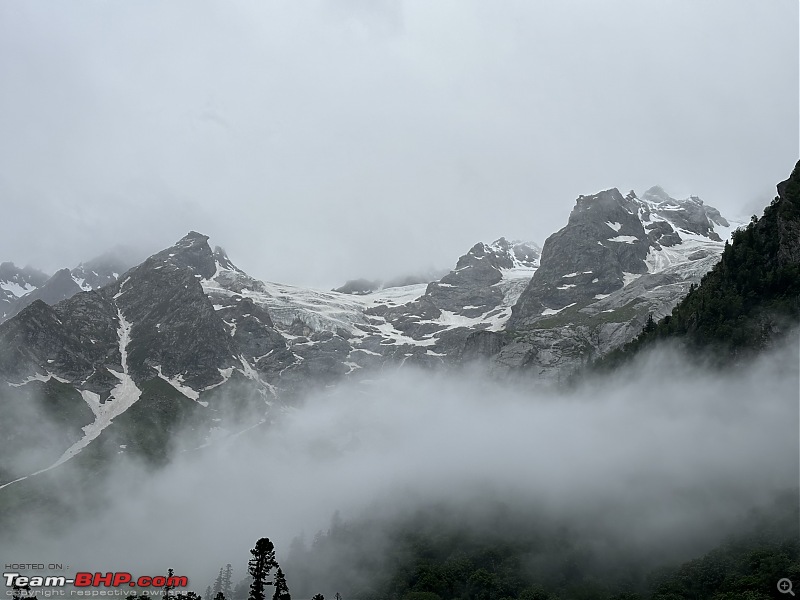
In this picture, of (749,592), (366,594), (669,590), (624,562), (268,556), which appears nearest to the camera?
(268,556)

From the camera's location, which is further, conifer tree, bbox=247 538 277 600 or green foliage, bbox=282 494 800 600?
green foliage, bbox=282 494 800 600

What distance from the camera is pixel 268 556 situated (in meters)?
71.1

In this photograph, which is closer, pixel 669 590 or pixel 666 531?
pixel 669 590

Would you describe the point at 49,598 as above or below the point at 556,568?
above

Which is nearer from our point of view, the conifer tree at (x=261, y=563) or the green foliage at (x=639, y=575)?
the conifer tree at (x=261, y=563)

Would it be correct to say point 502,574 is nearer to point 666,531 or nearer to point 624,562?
point 624,562

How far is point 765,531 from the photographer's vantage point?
16525 cm

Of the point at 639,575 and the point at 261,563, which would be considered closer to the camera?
the point at 261,563

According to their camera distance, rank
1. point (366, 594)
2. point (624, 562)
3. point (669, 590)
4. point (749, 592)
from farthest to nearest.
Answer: point (366, 594) → point (624, 562) → point (669, 590) → point (749, 592)

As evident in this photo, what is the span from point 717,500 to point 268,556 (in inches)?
6346

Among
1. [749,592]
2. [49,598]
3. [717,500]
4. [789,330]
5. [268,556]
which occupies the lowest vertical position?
[749,592]

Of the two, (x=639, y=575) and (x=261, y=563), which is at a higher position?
(x=639, y=575)

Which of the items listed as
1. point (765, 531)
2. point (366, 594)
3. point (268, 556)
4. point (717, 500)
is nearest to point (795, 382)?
point (717, 500)

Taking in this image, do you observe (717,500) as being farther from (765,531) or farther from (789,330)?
(789,330)
